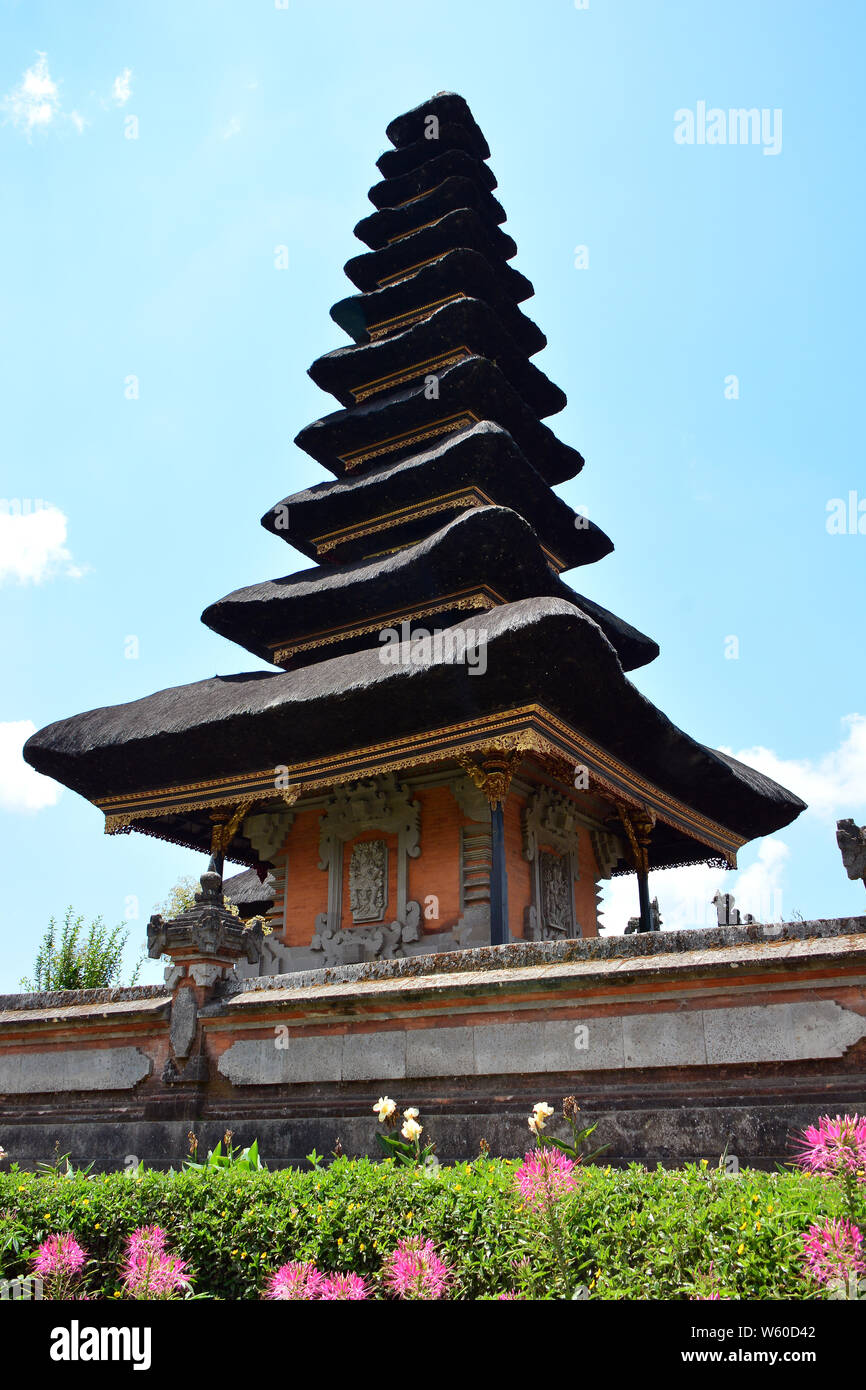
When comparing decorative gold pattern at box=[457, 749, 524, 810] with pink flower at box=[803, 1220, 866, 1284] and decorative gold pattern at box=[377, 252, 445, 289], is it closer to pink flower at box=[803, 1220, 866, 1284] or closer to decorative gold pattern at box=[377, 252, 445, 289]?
pink flower at box=[803, 1220, 866, 1284]

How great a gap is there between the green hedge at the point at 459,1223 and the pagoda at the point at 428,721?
3.96 meters

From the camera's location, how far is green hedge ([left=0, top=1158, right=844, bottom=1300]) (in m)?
3.34

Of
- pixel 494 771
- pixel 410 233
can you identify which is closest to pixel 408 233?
pixel 410 233

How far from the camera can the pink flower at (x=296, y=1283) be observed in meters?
3.58

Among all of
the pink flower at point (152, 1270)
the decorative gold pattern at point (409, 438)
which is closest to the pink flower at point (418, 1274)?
the pink flower at point (152, 1270)

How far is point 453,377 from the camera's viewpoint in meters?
16.8

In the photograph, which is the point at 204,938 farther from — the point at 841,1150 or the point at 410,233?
the point at 410,233

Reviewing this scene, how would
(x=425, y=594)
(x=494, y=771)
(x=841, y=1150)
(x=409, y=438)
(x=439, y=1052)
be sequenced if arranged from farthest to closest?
(x=409, y=438) → (x=425, y=594) → (x=494, y=771) → (x=439, y=1052) → (x=841, y=1150)

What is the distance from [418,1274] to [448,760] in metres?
10.4

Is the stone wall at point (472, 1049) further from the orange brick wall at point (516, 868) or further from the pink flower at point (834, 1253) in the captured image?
the orange brick wall at point (516, 868)

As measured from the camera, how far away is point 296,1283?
11.9 feet

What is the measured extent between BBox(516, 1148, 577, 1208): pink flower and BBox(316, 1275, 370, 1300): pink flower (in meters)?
0.70
